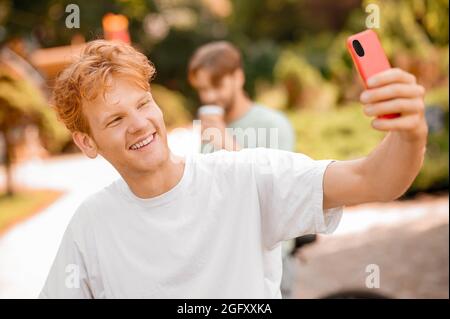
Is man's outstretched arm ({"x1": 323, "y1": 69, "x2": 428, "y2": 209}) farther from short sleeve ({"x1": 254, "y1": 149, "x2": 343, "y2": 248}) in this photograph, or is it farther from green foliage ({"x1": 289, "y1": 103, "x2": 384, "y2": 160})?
green foliage ({"x1": 289, "y1": 103, "x2": 384, "y2": 160})

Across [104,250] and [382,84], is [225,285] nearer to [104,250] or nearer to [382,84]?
[104,250]

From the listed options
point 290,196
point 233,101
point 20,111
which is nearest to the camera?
point 290,196

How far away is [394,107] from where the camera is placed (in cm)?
105

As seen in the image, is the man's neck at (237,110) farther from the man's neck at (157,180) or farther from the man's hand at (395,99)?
the man's hand at (395,99)

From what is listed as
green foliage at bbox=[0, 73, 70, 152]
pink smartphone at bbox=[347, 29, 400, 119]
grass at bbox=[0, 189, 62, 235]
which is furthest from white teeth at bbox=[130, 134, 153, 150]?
green foliage at bbox=[0, 73, 70, 152]

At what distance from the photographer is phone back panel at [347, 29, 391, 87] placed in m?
1.11

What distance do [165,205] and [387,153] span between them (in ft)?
1.86

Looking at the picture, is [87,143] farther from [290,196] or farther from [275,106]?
[275,106]

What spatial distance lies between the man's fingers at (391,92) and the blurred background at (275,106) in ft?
2.94

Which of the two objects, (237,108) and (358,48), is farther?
(237,108)

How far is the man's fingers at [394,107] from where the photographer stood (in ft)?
3.46

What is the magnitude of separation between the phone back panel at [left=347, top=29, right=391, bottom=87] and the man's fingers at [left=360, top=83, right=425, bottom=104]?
0.14ft

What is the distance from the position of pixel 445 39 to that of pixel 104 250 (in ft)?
15.5

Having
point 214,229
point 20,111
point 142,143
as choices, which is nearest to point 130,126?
point 142,143
